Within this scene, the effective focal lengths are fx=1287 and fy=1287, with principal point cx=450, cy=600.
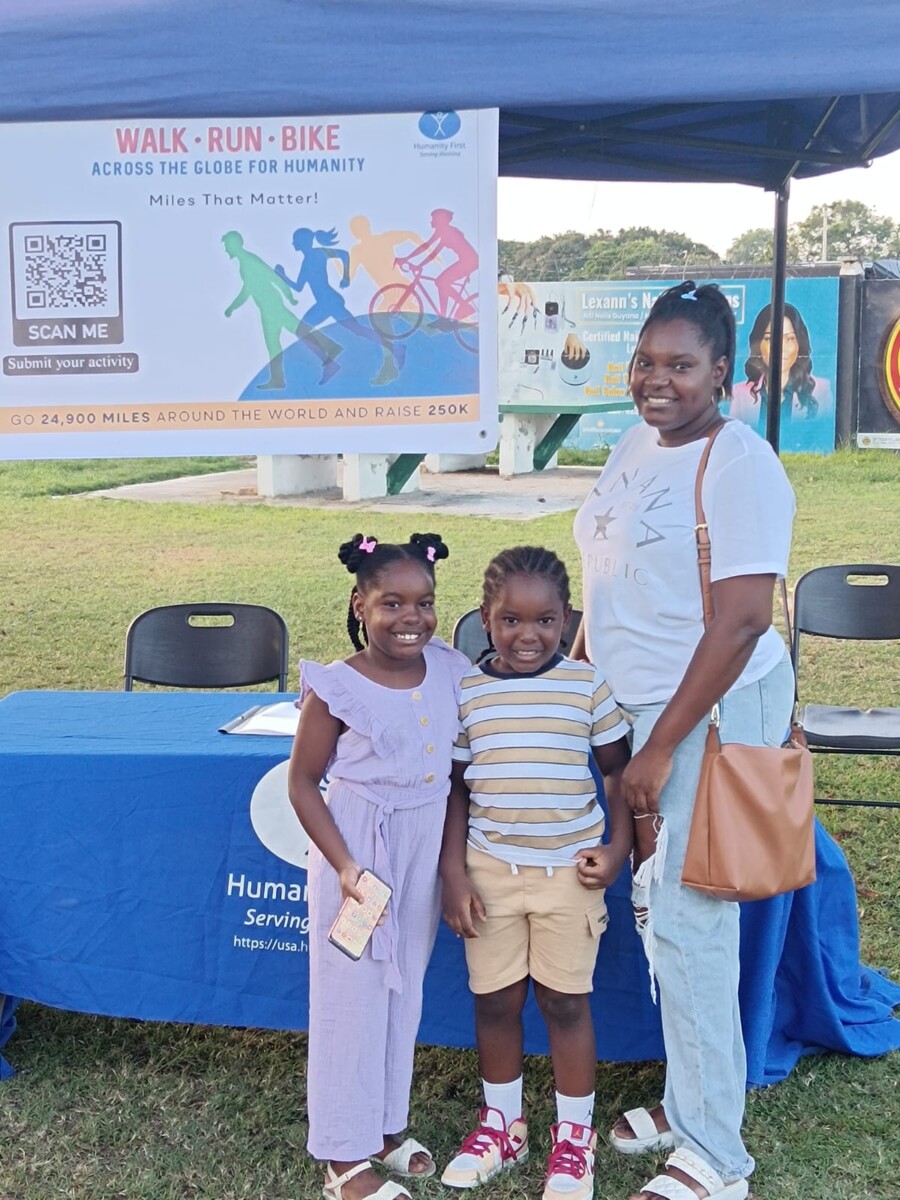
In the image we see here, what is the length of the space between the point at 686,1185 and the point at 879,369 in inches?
508

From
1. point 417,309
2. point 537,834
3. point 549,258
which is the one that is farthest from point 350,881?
point 549,258

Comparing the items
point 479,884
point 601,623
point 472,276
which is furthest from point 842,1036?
point 472,276

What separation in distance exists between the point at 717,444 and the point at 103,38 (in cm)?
132

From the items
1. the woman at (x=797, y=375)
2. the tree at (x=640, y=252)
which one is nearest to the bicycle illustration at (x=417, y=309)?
the woman at (x=797, y=375)

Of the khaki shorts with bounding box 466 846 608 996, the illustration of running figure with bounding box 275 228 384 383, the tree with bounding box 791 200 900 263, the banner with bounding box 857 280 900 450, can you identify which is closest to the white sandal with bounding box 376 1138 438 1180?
the khaki shorts with bounding box 466 846 608 996

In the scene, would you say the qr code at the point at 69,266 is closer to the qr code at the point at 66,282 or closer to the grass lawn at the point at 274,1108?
the qr code at the point at 66,282

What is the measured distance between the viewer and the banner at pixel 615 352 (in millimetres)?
14219

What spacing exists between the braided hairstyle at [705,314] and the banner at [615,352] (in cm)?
1178

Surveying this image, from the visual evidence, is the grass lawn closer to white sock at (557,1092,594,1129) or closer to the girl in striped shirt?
white sock at (557,1092,594,1129)

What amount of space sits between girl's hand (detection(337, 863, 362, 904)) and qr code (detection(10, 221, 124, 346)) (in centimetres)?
111

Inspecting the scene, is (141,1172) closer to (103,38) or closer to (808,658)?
(103,38)

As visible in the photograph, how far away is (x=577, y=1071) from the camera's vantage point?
2.50 m

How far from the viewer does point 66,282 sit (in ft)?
8.18

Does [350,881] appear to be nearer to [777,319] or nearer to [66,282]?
[66,282]
